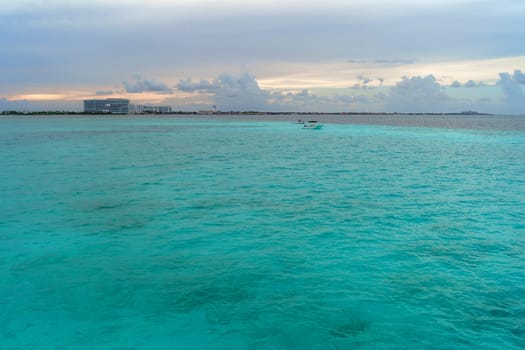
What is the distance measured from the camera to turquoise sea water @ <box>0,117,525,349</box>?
8125 mm

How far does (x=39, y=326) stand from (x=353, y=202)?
44.6 ft

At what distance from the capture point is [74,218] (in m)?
15.8

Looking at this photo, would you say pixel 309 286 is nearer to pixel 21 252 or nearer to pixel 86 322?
pixel 86 322

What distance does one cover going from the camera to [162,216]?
16219 millimetres

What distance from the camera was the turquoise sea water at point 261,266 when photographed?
812cm

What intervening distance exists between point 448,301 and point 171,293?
6319 millimetres

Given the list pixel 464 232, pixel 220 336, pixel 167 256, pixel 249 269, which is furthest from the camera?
pixel 464 232

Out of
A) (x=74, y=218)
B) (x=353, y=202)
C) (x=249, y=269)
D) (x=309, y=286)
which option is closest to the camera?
(x=309, y=286)

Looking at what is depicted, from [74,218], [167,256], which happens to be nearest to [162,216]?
[74,218]

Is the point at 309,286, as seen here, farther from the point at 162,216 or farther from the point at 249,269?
the point at 162,216

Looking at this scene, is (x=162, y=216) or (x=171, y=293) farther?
(x=162, y=216)

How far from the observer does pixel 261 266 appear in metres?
11.2

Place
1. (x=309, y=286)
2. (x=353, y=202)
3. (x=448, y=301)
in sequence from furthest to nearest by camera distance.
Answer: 1. (x=353, y=202)
2. (x=309, y=286)
3. (x=448, y=301)

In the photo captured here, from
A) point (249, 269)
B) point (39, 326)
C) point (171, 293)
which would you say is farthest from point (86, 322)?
point (249, 269)
